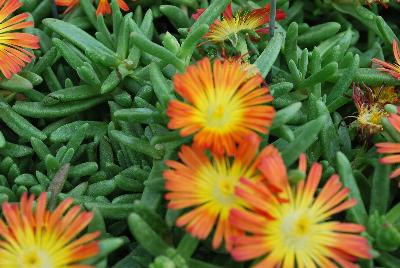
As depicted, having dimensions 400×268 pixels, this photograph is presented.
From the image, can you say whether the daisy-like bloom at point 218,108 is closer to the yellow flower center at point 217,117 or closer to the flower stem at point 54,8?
the yellow flower center at point 217,117

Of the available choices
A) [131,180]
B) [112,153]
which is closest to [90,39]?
[112,153]

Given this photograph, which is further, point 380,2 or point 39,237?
point 380,2

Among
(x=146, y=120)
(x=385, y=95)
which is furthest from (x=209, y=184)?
(x=385, y=95)

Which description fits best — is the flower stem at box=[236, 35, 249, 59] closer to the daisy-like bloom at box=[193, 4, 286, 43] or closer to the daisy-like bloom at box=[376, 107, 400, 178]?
the daisy-like bloom at box=[193, 4, 286, 43]

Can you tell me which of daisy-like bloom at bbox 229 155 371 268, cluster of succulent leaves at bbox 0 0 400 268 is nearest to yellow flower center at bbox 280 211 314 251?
daisy-like bloom at bbox 229 155 371 268

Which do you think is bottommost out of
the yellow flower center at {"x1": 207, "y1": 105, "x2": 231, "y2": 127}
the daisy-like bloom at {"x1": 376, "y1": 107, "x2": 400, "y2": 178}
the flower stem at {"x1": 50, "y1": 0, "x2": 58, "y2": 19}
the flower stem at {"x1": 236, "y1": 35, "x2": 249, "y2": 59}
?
the daisy-like bloom at {"x1": 376, "y1": 107, "x2": 400, "y2": 178}

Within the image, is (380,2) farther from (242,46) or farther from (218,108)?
(218,108)
